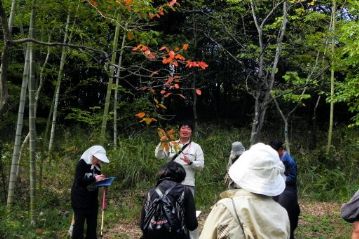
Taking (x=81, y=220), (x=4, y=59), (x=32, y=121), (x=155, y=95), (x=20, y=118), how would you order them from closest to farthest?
(x=4, y=59)
(x=81, y=220)
(x=20, y=118)
(x=32, y=121)
(x=155, y=95)

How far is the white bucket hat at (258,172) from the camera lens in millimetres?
2201

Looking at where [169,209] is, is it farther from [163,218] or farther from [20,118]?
[20,118]

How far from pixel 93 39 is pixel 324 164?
801 cm

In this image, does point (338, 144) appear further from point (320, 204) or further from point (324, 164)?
point (320, 204)

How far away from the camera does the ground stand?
734 cm

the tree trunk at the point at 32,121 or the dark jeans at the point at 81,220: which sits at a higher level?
the tree trunk at the point at 32,121

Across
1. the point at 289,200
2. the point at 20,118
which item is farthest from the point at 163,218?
the point at 20,118

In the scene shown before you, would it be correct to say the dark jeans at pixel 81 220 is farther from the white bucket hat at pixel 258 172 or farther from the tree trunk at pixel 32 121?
the white bucket hat at pixel 258 172

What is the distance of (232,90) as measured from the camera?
18094 millimetres

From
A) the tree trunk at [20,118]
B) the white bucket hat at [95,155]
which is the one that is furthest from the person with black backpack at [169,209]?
the tree trunk at [20,118]

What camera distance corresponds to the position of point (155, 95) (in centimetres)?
680

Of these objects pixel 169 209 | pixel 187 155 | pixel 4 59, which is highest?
pixel 4 59

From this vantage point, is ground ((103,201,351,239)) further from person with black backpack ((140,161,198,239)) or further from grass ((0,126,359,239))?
person with black backpack ((140,161,198,239))

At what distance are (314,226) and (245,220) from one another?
21.9ft
